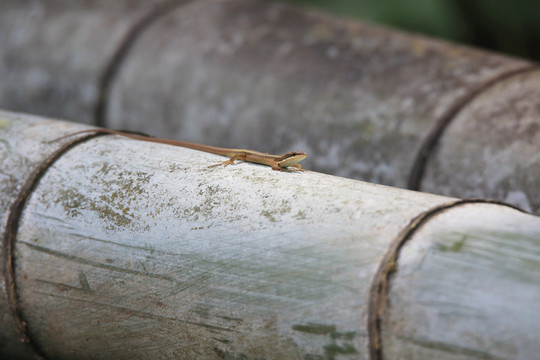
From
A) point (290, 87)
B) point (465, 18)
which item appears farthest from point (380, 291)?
point (465, 18)

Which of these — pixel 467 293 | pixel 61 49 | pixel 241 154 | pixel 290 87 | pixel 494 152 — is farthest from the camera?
pixel 61 49

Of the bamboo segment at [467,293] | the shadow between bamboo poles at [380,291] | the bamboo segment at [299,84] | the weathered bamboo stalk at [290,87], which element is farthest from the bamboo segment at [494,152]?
the shadow between bamboo poles at [380,291]

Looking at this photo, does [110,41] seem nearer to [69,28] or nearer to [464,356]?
[69,28]

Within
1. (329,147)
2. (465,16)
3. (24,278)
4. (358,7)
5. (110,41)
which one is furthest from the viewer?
(465,16)

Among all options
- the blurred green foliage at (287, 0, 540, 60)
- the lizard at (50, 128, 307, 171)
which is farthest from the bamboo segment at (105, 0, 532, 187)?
the blurred green foliage at (287, 0, 540, 60)

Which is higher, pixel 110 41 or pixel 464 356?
pixel 110 41

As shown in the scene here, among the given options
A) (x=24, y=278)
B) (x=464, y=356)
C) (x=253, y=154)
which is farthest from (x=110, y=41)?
(x=464, y=356)

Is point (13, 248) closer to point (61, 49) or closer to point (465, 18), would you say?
point (61, 49)
